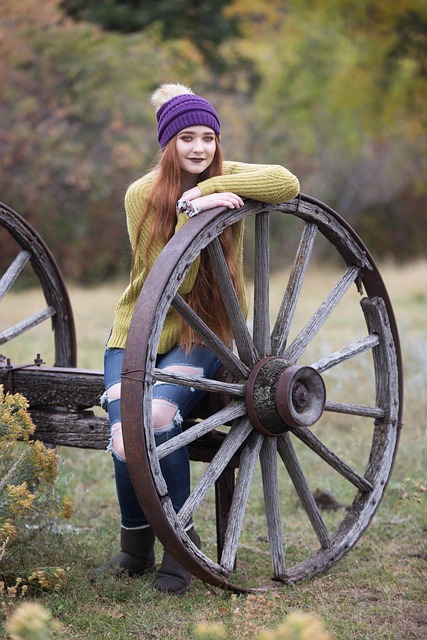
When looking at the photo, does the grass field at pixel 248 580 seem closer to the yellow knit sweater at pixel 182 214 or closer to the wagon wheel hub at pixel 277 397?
the wagon wheel hub at pixel 277 397

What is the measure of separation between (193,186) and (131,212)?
0.29 m

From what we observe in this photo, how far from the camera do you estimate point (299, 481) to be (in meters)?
3.79

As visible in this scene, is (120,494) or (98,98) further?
(98,98)

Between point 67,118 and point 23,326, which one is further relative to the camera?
point 67,118

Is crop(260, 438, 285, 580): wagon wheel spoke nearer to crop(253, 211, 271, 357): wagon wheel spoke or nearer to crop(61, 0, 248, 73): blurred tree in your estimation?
crop(253, 211, 271, 357): wagon wheel spoke

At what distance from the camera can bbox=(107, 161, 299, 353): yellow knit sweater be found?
3.40 metres

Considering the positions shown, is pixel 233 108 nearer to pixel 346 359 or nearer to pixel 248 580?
pixel 346 359

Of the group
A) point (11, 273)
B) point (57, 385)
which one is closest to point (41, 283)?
point (11, 273)

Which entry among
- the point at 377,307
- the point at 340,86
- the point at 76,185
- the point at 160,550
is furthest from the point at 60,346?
the point at 340,86

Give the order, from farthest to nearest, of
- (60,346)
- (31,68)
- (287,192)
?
1. (31,68)
2. (60,346)
3. (287,192)

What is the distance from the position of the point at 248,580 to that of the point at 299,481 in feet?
1.60

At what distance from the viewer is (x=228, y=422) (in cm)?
361

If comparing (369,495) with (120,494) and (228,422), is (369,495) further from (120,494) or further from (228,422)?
(120,494)

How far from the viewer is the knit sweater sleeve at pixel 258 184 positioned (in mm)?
3398
